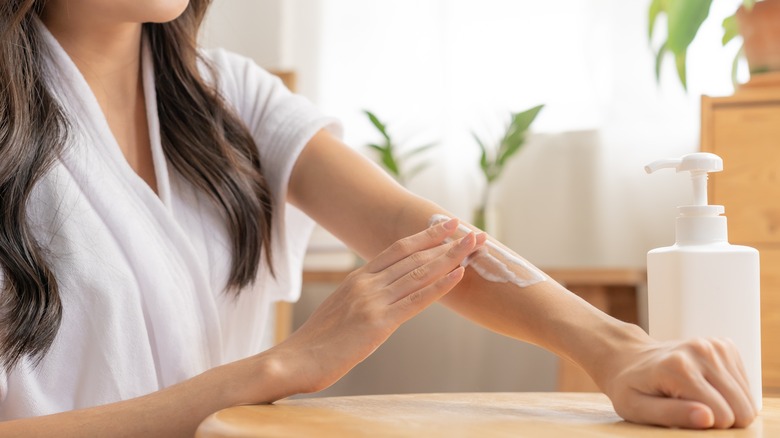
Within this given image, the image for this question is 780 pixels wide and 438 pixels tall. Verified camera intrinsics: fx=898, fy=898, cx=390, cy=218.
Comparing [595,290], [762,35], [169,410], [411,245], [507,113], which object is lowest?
[595,290]

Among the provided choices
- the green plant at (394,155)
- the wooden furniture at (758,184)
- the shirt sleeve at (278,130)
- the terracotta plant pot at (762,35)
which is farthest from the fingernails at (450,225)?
the green plant at (394,155)

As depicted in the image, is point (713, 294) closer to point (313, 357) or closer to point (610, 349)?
point (610, 349)

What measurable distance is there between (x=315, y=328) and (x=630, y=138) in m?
1.48

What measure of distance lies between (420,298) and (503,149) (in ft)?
4.61

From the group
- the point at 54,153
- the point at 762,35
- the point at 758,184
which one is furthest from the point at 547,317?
the point at 762,35

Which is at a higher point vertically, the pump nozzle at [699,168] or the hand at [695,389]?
the pump nozzle at [699,168]

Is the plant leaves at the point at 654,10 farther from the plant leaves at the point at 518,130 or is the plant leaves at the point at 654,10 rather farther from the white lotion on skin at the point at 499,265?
the white lotion on skin at the point at 499,265

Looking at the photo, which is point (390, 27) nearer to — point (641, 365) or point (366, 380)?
point (366, 380)

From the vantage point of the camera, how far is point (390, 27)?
2.31 metres

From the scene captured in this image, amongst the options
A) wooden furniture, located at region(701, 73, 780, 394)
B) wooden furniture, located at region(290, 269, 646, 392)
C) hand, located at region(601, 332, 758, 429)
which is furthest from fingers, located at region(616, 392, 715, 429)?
wooden furniture, located at region(290, 269, 646, 392)

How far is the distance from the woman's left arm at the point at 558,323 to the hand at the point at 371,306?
9 centimetres

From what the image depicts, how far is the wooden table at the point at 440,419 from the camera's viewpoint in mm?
533

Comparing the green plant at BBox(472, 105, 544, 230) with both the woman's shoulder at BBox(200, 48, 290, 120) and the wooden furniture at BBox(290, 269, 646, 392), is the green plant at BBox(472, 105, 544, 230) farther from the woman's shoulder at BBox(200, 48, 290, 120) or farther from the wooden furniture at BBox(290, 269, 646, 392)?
the woman's shoulder at BBox(200, 48, 290, 120)

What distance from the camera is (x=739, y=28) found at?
5.44 ft
